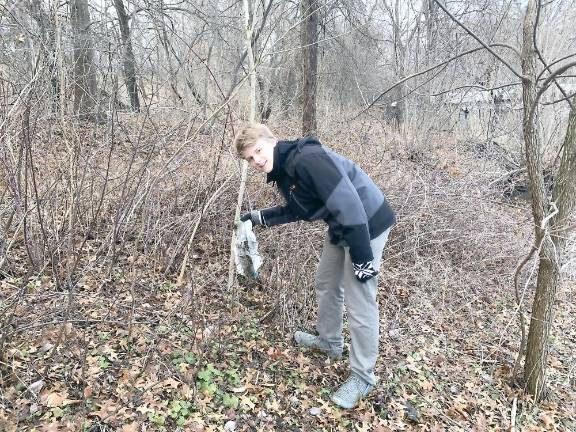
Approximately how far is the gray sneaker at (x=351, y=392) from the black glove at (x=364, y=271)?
0.77m

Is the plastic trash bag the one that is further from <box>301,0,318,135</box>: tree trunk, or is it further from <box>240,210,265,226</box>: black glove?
<box>301,0,318,135</box>: tree trunk

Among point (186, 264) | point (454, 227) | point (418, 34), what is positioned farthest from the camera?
point (418, 34)

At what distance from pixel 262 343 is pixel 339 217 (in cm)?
141

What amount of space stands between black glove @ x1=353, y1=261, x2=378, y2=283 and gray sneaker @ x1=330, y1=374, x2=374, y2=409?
77cm

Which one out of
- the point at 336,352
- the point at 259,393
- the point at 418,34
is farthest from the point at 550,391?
the point at 418,34

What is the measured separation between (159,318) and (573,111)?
322 centimetres

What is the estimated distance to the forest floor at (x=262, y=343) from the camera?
2559 millimetres

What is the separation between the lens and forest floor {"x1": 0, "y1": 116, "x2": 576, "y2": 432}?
256 cm

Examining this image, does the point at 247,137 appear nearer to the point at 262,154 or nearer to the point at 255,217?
the point at 262,154

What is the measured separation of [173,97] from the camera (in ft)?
19.5

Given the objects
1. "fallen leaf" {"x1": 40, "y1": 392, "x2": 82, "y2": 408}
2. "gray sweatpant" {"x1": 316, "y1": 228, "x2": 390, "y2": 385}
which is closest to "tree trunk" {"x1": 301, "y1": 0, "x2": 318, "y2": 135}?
"gray sweatpant" {"x1": 316, "y1": 228, "x2": 390, "y2": 385}

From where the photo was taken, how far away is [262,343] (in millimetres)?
3379

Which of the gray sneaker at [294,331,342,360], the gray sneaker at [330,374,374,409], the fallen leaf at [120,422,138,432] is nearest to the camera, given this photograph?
the fallen leaf at [120,422,138,432]

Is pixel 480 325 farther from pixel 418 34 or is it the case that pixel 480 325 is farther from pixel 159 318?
pixel 418 34
